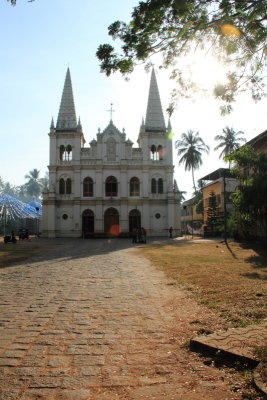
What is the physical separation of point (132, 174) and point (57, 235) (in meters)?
11.6

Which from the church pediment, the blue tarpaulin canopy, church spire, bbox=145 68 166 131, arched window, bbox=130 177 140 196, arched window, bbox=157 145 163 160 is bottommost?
the blue tarpaulin canopy

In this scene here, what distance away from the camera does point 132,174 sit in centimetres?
3834

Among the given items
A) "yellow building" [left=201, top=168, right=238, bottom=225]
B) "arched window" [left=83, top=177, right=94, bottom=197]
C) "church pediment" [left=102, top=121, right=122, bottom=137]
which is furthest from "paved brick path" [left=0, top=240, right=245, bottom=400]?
"church pediment" [left=102, top=121, right=122, bottom=137]

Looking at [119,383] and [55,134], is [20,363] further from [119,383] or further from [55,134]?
[55,134]

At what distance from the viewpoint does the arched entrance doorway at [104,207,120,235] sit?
37.4m

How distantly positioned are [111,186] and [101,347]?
3484 centimetres

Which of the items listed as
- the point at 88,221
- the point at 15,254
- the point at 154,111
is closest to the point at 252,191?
the point at 15,254

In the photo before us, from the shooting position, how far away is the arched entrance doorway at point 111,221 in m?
37.4

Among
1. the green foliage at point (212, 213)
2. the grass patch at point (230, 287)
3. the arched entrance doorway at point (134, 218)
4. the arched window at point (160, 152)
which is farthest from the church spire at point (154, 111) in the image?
the grass patch at point (230, 287)

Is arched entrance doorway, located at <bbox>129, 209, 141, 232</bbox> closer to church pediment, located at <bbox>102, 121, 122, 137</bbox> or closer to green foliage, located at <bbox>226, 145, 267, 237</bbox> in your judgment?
church pediment, located at <bbox>102, 121, 122, 137</bbox>

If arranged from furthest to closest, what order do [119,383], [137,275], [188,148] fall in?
1. [188,148]
2. [137,275]
3. [119,383]

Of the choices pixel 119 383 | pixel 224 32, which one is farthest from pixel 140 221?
pixel 119 383

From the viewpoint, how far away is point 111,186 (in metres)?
38.3

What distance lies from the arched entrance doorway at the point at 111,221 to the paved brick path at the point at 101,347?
3033cm
